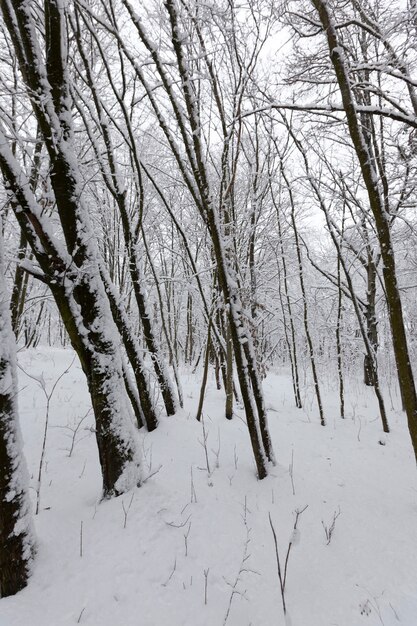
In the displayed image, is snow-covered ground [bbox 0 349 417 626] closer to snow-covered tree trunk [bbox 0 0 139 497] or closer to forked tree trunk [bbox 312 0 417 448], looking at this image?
snow-covered tree trunk [bbox 0 0 139 497]

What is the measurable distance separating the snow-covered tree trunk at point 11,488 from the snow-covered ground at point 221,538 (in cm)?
13

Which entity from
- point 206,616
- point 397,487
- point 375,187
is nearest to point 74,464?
point 206,616

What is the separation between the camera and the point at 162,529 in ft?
8.38

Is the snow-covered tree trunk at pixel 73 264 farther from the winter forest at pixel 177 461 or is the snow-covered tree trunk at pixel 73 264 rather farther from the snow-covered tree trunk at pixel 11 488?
the snow-covered tree trunk at pixel 11 488

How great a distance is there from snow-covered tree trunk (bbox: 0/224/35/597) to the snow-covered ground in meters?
0.13

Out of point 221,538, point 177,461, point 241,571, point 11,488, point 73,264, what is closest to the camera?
point 11,488

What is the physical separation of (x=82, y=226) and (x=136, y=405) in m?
2.55

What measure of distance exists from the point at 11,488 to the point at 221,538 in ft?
5.10

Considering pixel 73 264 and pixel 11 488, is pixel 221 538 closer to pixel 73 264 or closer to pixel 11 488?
pixel 11 488

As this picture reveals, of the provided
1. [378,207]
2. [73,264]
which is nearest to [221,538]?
[73,264]

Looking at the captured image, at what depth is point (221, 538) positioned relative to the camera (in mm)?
2510

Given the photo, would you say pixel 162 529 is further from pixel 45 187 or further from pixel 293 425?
pixel 45 187

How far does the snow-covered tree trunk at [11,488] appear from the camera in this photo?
1961 millimetres

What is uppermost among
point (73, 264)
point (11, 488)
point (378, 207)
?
point (378, 207)
